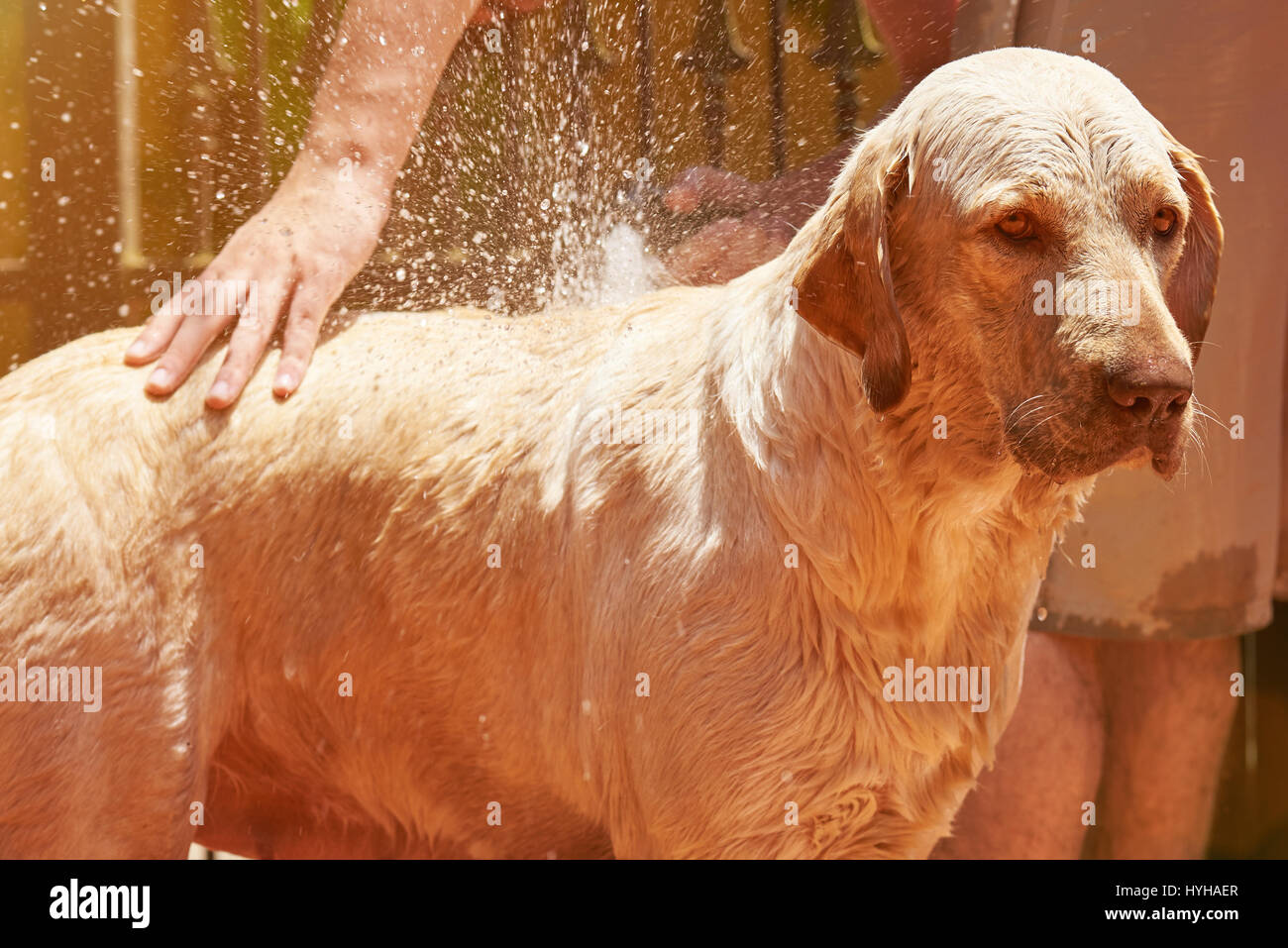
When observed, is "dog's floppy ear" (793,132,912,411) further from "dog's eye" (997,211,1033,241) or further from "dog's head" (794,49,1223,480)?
"dog's eye" (997,211,1033,241)

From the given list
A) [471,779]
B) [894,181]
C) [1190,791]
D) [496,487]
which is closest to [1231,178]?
[894,181]

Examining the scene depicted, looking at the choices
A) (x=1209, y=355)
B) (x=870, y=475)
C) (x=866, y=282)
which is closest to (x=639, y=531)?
(x=870, y=475)

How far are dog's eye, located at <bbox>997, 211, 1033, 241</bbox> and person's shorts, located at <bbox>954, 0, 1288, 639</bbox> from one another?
115 centimetres

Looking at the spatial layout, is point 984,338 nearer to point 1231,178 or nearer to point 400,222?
point 1231,178

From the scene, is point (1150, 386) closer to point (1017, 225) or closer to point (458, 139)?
point (1017, 225)

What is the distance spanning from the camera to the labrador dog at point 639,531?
6.40 ft

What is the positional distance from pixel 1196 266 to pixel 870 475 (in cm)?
77

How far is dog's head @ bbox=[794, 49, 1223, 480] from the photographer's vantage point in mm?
1853

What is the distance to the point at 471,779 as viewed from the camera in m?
2.62

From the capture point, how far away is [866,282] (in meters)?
1.97

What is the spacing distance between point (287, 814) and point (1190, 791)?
235cm

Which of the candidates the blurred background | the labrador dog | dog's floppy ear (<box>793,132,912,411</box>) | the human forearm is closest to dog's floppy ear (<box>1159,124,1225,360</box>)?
the labrador dog
